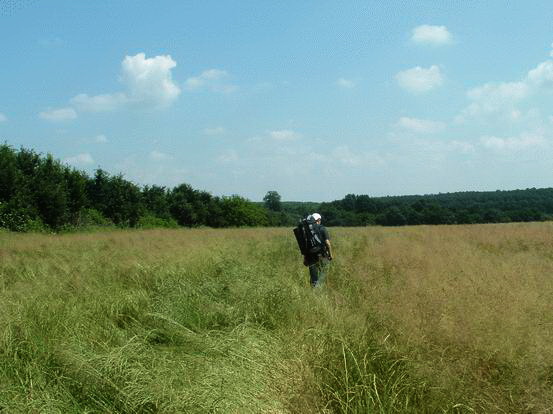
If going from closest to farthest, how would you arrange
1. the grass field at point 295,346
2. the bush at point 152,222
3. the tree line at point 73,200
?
the grass field at point 295,346
the tree line at point 73,200
the bush at point 152,222

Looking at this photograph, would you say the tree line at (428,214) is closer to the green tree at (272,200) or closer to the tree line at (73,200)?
the tree line at (73,200)

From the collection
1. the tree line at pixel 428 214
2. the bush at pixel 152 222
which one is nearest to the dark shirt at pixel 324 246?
the bush at pixel 152 222

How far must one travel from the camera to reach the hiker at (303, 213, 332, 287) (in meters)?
8.25

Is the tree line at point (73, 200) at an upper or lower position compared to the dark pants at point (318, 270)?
upper

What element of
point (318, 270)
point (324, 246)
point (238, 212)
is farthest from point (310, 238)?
point (238, 212)

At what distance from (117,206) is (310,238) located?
33719 mm

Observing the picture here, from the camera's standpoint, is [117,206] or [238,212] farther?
[238,212]

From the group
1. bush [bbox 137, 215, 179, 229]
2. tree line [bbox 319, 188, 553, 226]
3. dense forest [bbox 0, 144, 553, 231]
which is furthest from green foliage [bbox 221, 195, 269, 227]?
bush [bbox 137, 215, 179, 229]

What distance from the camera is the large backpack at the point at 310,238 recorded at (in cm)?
844

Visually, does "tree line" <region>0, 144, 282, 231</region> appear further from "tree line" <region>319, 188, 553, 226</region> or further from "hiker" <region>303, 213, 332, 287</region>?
"hiker" <region>303, 213, 332, 287</region>

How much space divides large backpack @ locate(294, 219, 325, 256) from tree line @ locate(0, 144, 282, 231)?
80.1ft

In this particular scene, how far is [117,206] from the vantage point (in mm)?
39062

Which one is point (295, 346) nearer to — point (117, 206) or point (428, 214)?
point (117, 206)

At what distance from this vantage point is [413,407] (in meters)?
3.41
